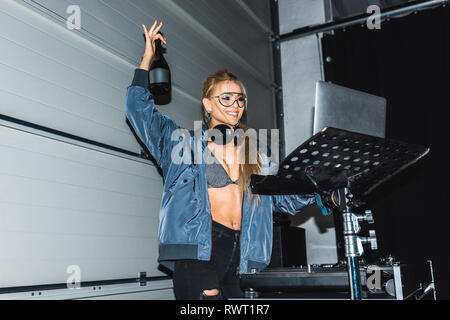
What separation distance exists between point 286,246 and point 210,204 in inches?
73.3

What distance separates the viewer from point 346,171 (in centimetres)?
138

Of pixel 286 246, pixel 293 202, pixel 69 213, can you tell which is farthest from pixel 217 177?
pixel 286 246

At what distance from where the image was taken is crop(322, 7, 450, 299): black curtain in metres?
4.05

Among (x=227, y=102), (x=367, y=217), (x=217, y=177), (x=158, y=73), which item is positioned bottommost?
(x=367, y=217)

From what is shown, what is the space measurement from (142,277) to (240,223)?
850 mm

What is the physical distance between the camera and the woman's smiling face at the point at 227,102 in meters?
2.17

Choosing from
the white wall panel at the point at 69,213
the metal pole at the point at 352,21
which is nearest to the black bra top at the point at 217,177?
the white wall panel at the point at 69,213

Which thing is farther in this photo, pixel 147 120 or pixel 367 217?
pixel 147 120

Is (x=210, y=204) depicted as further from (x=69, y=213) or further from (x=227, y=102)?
(x=69, y=213)

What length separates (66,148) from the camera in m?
2.11

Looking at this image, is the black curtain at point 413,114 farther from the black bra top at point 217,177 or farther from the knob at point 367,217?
the knob at point 367,217

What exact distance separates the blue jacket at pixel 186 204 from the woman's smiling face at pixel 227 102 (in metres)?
0.16

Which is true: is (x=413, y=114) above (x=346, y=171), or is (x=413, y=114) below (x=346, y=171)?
above

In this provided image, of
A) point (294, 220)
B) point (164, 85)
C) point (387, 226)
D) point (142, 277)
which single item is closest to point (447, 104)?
point (387, 226)
